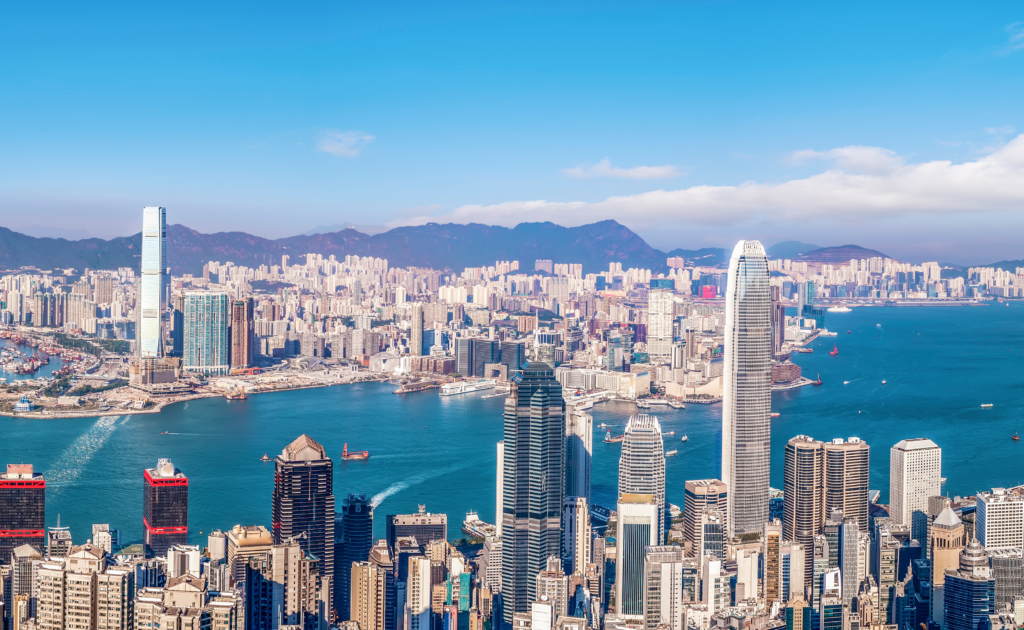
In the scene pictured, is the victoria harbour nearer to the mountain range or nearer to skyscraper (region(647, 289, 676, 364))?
skyscraper (region(647, 289, 676, 364))

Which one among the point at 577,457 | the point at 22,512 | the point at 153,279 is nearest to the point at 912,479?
the point at 577,457

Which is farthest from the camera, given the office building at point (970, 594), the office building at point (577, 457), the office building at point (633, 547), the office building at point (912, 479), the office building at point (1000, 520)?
the office building at point (912, 479)

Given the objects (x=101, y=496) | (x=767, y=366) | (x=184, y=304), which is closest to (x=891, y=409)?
(x=767, y=366)

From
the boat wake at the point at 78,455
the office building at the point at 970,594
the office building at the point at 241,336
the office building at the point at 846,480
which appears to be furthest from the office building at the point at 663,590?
the office building at the point at 241,336

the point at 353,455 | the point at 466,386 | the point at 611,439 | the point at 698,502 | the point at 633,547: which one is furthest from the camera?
the point at 466,386

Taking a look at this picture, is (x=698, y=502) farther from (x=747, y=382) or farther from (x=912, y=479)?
(x=912, y=479)

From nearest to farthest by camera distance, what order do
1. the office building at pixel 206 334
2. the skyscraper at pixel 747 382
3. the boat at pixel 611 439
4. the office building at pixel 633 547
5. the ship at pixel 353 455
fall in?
the office building at pixel 633 547 < the skyscraper at pixel 747 382 < the ship at pixel 353 455 < the boat at pixel 611 439 < the office building at pixel 206 334

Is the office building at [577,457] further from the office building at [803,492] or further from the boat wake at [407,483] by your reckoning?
the boat wake at [407,483]

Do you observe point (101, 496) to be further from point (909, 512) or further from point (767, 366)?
point (909, 512)

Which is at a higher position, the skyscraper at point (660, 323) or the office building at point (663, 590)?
the skyscraper at point (660, 323)
